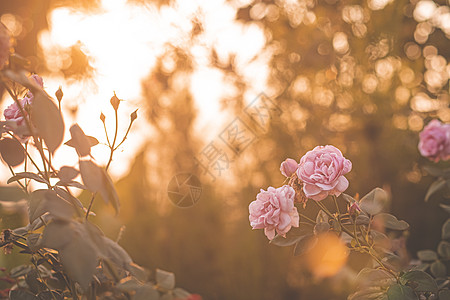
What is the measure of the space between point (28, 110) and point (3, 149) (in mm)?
110

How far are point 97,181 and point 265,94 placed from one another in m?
1.90

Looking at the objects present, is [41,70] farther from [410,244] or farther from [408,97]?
[410,244]

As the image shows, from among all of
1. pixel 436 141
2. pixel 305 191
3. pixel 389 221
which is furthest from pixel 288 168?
pixel 436 141

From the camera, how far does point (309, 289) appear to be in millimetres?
2506

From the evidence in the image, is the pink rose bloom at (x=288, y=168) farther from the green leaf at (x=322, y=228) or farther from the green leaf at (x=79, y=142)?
the green leaf at (x=79, y=142)

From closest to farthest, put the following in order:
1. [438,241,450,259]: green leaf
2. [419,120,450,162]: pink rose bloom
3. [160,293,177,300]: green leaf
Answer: [160,293,177,300]: green leaf < [438,241,450,259]: green leaf < [419,120,450,162]: pink rose bloom

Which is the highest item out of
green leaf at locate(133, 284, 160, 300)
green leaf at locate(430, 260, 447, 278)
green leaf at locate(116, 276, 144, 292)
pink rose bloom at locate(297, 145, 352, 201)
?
green leaf at locate(116, 276, 144, 292)

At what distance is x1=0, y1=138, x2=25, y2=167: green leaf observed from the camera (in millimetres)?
746

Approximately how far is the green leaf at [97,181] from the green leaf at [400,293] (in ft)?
1.53

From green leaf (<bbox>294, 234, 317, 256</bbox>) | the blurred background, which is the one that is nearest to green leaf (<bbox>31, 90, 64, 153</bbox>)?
green leaf (<bbox>294, 234, 317, 256</bbox>)

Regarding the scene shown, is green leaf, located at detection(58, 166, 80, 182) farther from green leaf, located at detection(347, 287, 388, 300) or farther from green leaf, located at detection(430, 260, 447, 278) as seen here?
green leaf, located at detection(430, 260, 447, 278)

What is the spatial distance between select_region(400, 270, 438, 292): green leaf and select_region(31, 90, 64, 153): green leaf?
602 mm

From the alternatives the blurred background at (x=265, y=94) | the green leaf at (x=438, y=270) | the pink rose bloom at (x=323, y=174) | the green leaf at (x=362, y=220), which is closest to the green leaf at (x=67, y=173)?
the pink rose bloom at (x=323, y=174)

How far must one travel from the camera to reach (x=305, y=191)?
0.75 meters
